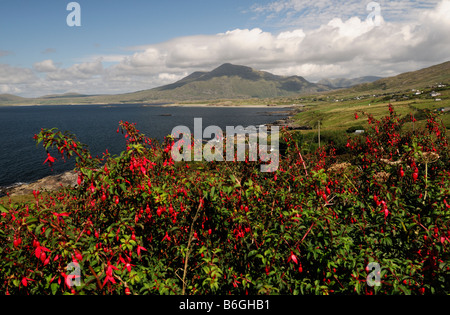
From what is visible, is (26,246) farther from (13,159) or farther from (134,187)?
(13,159)

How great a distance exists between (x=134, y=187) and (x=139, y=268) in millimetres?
1626

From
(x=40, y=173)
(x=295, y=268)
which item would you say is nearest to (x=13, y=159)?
(x=40, y=173)

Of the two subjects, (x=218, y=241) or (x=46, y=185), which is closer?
(x=218, y=241)

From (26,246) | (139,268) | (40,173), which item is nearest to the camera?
(139,268)

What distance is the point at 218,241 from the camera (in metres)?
5.66

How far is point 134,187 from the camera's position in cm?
511

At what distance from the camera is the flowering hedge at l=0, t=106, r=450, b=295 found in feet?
13.6

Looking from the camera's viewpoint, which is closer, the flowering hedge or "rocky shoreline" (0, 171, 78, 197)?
the flowering hedge

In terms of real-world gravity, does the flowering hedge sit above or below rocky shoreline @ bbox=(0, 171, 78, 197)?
above

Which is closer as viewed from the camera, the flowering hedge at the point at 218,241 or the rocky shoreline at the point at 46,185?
the flowering hedge at the point at 218,241

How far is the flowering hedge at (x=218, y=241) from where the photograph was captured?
4.16m

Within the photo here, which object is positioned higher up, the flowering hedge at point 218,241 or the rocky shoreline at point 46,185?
the flowering hedge at point 218,241

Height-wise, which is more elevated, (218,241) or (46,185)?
(218,241)

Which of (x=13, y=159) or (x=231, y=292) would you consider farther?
(x=13, y=159)
